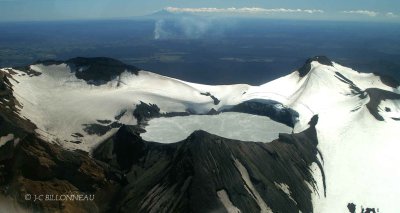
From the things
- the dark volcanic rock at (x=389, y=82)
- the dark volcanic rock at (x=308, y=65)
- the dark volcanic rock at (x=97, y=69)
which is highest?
the dark volcanic rock at (x=97, y=69)

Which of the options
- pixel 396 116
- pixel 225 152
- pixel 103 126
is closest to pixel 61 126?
pixel 103 126

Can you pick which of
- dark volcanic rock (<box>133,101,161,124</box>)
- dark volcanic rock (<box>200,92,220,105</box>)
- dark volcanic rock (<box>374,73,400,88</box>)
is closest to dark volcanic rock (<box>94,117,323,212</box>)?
dark volcanic rock (<box>133,101,161,124</box>)

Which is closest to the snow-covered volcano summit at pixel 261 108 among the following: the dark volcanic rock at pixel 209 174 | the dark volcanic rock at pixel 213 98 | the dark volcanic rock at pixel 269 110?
the dark volcanic rock at pixel 213 98

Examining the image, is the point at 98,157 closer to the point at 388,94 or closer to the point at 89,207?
the point at 89,207

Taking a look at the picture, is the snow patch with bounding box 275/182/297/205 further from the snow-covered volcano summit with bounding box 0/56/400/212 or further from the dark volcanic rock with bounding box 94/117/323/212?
the snow-covered volcano summit with bounding box 0/56/400/212

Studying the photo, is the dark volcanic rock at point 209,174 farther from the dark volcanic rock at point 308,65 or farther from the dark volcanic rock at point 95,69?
the dark volcanic rock at point 308,65
